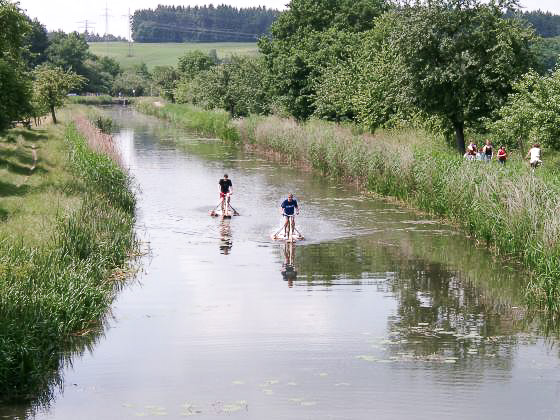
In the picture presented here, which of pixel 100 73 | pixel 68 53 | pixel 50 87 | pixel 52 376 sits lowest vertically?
pixel 52 376

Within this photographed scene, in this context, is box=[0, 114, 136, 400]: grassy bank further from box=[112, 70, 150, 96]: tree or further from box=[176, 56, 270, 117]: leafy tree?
box=[112, 70, 150, 96]: tree

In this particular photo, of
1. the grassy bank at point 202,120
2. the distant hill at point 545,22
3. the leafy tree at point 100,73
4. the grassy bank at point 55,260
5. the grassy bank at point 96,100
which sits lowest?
the grassy bank at point 55,260

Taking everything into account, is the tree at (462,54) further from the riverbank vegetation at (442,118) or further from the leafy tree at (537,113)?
the leafy tree at (537,113)

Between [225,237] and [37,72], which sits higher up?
[37,72]

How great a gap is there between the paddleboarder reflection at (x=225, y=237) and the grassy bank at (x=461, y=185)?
777 centimetres

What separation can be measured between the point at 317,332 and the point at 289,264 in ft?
22.1

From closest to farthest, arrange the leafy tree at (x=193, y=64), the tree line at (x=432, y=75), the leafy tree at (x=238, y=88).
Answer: the tree line at (x=432, y=75)
the leafy tree at (x=238, y=88)
the leafy tree at (x=193, y=64)

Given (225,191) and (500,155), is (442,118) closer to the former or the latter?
(500,155)

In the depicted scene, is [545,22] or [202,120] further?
[545,22]

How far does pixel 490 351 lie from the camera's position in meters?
15.6

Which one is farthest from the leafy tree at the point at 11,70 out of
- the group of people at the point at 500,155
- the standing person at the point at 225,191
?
the group of people at the point at 500,155

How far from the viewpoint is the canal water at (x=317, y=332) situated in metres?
13.1

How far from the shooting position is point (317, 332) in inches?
667

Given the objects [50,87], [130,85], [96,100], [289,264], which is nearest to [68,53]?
[96,100]
